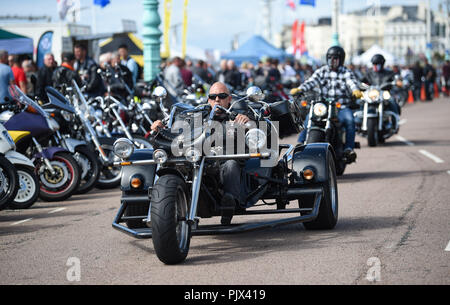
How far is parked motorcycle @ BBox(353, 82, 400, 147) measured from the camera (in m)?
18.3

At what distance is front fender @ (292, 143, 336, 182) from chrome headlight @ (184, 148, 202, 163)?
1.53m

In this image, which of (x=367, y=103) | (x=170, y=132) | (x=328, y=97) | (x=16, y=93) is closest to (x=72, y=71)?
(x=16, y=93)

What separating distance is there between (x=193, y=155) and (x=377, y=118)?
11767mm

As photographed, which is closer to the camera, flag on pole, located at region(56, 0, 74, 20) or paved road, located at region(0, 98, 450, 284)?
paved road, located at region(0, 98, 450, 284)

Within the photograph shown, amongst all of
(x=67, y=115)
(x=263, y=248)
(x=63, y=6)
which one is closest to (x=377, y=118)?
(x=67, y=115)

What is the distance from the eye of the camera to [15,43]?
24078 mm

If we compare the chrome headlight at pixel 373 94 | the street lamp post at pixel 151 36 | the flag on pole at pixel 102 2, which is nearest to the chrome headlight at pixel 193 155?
the chrome headlight at pixel 373 94

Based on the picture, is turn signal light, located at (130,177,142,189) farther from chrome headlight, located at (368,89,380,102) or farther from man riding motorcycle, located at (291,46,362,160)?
chrome headlight, located at (368,89,380,102)

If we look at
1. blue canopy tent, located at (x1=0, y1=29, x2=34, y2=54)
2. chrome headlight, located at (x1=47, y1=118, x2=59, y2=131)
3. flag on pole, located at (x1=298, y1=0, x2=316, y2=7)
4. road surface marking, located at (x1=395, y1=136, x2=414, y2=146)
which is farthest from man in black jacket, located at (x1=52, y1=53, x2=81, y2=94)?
flag on pole, located at (x1=298, y1=0, x2=316, y2=7)

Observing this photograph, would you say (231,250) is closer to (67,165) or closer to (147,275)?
(147,275)

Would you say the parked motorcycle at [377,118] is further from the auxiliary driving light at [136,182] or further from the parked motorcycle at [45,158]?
the auxiliary driving light at [136,182]

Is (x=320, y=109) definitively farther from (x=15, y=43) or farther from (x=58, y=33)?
(x=58, y=33)
